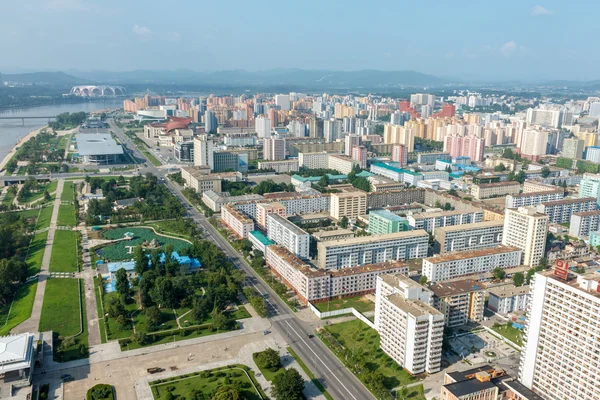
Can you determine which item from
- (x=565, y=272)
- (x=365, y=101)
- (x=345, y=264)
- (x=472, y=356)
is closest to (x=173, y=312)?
(x=345, y=264)

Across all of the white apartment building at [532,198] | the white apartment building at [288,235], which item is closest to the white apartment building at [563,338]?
the white apartment building at [288,235]

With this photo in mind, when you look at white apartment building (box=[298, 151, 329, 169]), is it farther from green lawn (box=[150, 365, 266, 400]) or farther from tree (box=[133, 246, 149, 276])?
Answer: green lawn (box=[150, 365, 266, 400])

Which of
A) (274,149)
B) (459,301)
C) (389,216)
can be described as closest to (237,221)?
(389,216)

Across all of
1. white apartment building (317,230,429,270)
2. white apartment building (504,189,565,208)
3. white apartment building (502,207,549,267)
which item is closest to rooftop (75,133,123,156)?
white apartment building (317,230,429,270)

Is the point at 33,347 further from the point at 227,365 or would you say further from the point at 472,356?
the point at 472,356

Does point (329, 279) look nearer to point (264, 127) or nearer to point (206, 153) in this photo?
point (206, 153)

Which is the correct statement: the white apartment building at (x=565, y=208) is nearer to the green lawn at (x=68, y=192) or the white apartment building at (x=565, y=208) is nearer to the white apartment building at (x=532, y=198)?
the white apartment building at (x=532, y=198)
